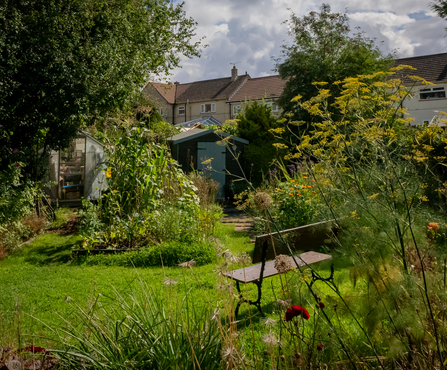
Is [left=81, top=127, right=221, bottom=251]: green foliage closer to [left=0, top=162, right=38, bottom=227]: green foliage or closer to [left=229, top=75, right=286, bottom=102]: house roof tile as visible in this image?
[left=0, top=162, right=38, bottom=227]: green foliage

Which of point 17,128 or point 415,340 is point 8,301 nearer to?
point 415,340

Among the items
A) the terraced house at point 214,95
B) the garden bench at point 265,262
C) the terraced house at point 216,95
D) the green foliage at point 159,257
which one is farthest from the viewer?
the terraced house at point 214,95

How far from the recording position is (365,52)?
13922 mm

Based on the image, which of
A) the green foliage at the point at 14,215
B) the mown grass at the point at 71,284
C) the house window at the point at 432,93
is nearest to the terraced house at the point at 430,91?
the house window at the point at 432,93

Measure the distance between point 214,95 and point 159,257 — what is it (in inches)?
1165

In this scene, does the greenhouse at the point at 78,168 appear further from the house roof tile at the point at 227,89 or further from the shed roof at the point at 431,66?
the shed roof at the point at 431,66

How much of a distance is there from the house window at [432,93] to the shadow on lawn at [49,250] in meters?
22.6

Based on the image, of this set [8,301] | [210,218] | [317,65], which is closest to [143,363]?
[8,301]

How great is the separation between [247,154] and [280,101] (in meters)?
3.25

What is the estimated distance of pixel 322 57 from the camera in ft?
48.1

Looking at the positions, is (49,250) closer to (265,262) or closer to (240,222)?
(265,262)

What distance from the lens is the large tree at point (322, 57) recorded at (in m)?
13.9

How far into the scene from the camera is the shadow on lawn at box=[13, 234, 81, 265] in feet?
19.1

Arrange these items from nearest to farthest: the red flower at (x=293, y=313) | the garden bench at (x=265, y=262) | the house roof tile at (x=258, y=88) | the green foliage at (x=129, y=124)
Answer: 1. the red flower at (x=293, y=313)
2. the garden bench at (x=265, y=262)
3. the green foliage at (x=129, y=124)
4. the house roof tile at (x=258, y=88)
